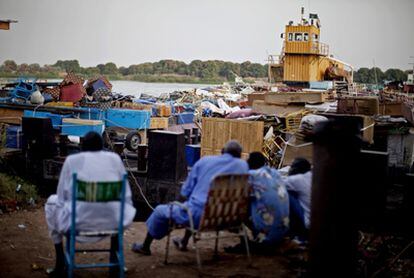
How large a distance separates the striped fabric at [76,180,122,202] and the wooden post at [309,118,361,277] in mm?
1778

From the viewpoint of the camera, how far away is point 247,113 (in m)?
12.6

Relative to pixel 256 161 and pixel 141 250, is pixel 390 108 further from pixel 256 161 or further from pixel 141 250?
pixel 141 250

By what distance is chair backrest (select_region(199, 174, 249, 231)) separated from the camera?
5434 mm

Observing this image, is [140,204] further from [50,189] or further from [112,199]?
[112,199]

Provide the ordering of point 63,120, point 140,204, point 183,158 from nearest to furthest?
point 183,158 < point 140,204 < point 63,120

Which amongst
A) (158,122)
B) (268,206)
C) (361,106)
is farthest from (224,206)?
(158,122)

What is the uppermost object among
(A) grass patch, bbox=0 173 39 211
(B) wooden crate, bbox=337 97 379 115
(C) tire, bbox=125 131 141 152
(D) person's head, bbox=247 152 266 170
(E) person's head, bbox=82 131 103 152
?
(B) wooden crate, bbox=337 97 379 115

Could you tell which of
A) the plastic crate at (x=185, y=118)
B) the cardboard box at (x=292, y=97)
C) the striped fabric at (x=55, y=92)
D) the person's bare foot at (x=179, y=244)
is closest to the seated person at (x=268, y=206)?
the person's bare foot at (x=179, y=244)

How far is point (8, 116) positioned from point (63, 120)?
2.66 meters

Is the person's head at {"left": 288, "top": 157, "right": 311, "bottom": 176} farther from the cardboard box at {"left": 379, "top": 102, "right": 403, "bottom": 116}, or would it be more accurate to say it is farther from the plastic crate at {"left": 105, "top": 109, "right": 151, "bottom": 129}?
the plastic crate at {"left": 105, "top": 109, "right": 151, "bottom": 129}

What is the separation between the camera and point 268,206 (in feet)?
19.7

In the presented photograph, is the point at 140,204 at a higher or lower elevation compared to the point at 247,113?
lower

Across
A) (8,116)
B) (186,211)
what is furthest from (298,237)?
(8,116)

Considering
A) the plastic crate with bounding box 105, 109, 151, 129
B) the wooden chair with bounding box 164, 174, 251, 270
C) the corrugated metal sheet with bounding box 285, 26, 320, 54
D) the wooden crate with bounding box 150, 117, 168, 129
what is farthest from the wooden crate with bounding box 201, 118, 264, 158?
the corrugated metal sheet with bounding box 285, 26, 320, 54
